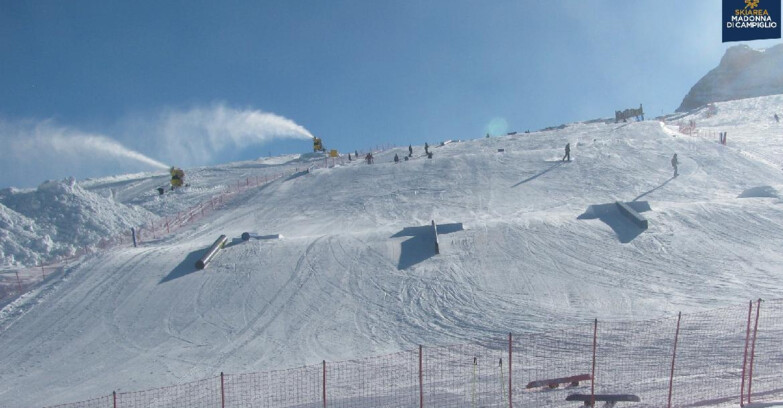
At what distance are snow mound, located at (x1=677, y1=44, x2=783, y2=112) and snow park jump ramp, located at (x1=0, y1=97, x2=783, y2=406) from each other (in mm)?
94410

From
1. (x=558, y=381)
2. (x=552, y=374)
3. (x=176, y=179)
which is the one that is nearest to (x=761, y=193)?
(x=552, y=374)

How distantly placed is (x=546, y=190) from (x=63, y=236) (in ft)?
77.1

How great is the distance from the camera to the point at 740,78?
118 metres

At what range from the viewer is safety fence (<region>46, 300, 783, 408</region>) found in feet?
34.2

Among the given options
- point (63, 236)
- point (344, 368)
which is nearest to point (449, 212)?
point (344, 368)

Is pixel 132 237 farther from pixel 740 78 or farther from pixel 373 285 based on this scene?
pixel 740 78

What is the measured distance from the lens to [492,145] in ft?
148

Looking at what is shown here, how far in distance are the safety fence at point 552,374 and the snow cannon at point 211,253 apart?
776cm

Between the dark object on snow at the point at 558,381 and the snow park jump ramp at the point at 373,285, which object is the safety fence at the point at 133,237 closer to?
the snow park jump ramp at the point at 373,285

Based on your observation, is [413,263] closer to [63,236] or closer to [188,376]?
[188,376]

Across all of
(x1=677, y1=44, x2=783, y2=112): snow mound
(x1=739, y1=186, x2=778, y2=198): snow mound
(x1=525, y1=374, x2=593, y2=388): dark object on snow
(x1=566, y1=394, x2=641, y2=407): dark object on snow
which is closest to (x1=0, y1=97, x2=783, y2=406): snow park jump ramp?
(x1=739, y1=186, x2=778, y2=198): snow mound

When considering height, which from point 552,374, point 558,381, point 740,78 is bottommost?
point 552,374

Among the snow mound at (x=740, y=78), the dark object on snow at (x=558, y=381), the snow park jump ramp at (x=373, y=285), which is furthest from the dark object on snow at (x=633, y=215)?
the snow mound at (x=740, y=78)

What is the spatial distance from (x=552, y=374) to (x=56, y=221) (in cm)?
2785
